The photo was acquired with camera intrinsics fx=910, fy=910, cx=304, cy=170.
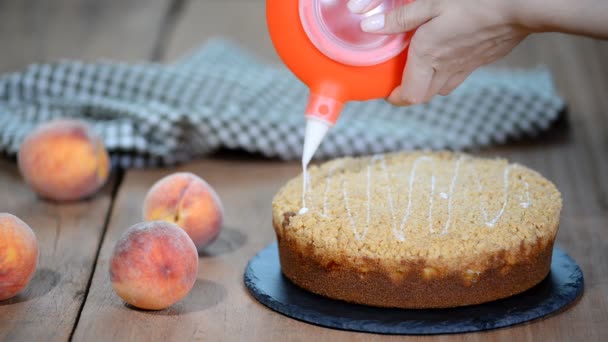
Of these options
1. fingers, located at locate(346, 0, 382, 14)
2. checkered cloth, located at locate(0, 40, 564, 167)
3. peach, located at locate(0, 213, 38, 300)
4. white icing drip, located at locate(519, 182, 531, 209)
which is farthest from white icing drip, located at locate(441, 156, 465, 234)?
peach, located at locate(0, 213, 38, 300)

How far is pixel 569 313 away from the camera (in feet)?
4.37

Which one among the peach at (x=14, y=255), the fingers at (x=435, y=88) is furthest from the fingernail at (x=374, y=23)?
the peach at (x=14, y=255)

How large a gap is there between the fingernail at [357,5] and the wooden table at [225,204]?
0.46 m

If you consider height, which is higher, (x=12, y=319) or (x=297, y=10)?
(x=297, y=10)

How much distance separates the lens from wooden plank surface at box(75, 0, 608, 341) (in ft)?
4.23

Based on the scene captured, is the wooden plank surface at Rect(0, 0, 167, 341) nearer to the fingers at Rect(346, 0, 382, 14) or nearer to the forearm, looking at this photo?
the fingers at Rect(346, 0, 382, 14)

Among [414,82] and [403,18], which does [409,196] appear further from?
[403,18]

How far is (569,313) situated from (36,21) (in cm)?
250

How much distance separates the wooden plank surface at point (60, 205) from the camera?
4.45 feet

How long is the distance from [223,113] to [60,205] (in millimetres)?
471

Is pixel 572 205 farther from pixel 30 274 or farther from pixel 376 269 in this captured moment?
pixel 30 274

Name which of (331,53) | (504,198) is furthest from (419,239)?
(331,53)

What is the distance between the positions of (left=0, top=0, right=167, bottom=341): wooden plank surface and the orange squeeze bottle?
45 centimetres

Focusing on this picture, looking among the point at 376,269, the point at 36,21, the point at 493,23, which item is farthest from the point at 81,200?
the point at 36,21
